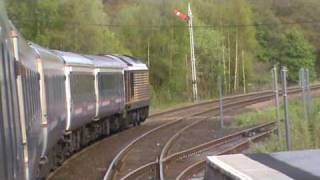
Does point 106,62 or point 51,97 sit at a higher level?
point 106,62

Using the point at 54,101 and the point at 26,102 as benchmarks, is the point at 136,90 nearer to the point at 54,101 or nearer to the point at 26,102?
the point at 54,101

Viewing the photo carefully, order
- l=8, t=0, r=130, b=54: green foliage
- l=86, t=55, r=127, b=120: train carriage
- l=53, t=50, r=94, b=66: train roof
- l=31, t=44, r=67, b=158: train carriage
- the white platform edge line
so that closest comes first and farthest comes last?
the white platform edge line
l=31, t=44, r=67, b=158: train carriage
l=53, t=50, r=94, b=66: train roof
l=86, t=55, r=127, b=120: train carriage
l=8, t=0, r=130, b=54: green foliage

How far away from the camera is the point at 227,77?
66.7 m

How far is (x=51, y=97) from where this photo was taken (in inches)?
581

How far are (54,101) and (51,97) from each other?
72 cm

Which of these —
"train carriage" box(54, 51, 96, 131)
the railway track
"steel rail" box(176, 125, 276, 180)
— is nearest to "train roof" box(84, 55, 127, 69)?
"train carriage" box(54, 51, 96, 131)

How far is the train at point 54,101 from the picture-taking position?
5598 mm

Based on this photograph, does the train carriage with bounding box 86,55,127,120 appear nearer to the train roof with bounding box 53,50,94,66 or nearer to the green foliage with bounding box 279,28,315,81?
the train roof with bounding box 53,50,94,66

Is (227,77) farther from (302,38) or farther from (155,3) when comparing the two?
(302,38)

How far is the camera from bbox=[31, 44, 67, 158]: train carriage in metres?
13.2

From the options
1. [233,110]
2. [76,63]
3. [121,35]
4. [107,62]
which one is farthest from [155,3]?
[76,63]

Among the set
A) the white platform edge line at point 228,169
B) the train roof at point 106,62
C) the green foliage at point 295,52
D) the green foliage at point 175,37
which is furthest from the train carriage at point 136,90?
the green foliage at point 295,52

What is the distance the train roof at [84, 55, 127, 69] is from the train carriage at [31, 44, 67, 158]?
7.38 meters

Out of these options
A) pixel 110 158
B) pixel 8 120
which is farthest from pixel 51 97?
pixel 8 120
